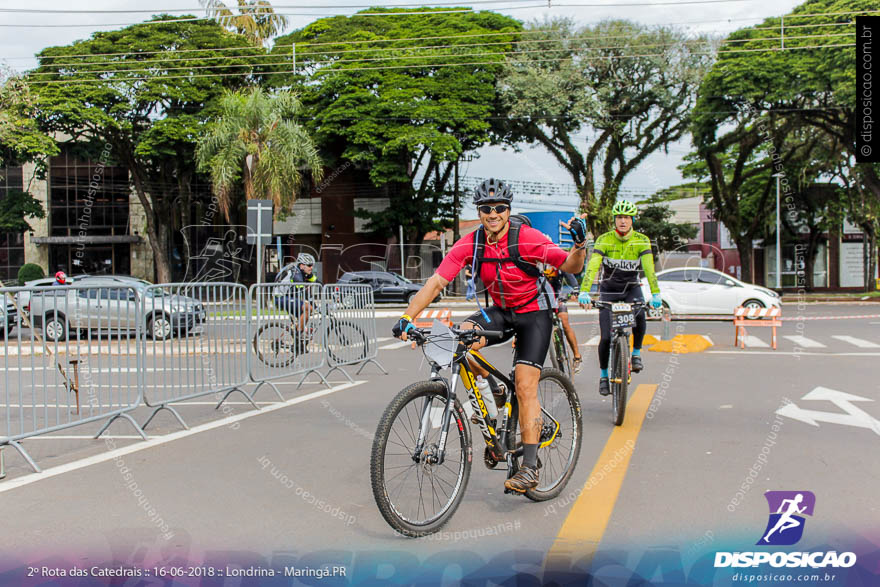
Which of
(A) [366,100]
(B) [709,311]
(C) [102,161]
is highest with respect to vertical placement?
(A) [366,100]

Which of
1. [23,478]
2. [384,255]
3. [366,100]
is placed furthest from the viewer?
[384,255]

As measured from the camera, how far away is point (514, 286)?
15.6 feet

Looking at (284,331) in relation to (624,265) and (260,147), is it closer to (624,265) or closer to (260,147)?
(624,265)

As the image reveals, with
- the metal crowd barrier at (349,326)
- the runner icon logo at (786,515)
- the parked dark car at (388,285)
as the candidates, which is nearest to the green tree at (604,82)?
the parked dark car at (388,285)

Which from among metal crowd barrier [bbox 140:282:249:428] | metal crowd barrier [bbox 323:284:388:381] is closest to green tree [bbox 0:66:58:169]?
metal crowd barrier [bbox 323:284:388:381]

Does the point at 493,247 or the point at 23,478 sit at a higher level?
the point at 493,247

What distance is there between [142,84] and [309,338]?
31453 millimetres

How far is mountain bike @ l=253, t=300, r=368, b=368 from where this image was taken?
942cm

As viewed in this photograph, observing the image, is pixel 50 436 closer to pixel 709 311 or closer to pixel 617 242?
pixel 617 242

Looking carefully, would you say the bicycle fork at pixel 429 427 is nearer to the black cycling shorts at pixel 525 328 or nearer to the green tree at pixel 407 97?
the black cycling shorts at pixel 525 328

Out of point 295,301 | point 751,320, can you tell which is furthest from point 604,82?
point 295,301

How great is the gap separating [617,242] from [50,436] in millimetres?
5567

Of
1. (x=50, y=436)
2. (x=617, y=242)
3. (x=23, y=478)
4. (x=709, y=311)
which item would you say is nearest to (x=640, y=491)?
(x=617, y=242)

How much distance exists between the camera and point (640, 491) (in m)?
4.97
